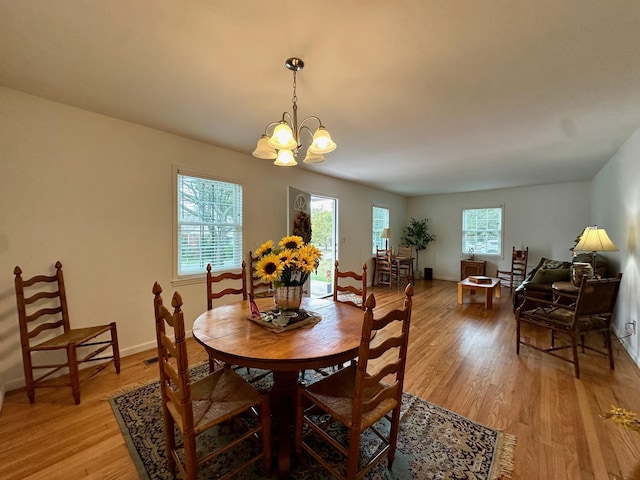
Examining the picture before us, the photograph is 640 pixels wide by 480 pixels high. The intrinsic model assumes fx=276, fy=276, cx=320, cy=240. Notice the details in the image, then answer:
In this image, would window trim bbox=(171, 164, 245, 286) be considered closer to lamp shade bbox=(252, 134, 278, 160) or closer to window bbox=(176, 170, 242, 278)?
window bbox=(176, 170, 242, 278)

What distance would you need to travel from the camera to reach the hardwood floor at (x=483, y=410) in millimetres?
1529

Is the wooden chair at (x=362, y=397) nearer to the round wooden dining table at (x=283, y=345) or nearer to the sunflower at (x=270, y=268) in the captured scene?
the round wooden dining table at (x=283, y=345)

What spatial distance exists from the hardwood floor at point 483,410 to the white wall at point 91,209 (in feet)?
1.35

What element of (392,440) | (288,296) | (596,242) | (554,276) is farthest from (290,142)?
(554,276)

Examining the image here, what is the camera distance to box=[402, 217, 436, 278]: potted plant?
25.5 feet

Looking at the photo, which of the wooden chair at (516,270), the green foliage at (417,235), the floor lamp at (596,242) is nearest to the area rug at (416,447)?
the floor lamp at (596,242)

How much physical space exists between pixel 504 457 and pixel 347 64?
102 inches

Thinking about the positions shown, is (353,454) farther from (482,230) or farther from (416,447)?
(482,230)

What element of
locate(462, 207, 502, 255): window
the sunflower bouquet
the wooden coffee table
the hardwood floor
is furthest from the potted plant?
the sunflower bouquet

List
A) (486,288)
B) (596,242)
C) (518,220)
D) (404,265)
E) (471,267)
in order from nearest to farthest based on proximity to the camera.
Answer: (596,242) → (486,288) → (518,220) → (471,267) → (404,265)

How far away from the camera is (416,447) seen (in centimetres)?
167

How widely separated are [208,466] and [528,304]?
4.13 meters

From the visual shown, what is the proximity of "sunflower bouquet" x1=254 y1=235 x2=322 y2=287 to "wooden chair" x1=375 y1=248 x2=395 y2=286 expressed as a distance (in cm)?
478

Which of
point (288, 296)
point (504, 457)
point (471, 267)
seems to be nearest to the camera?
point (504, 457)
